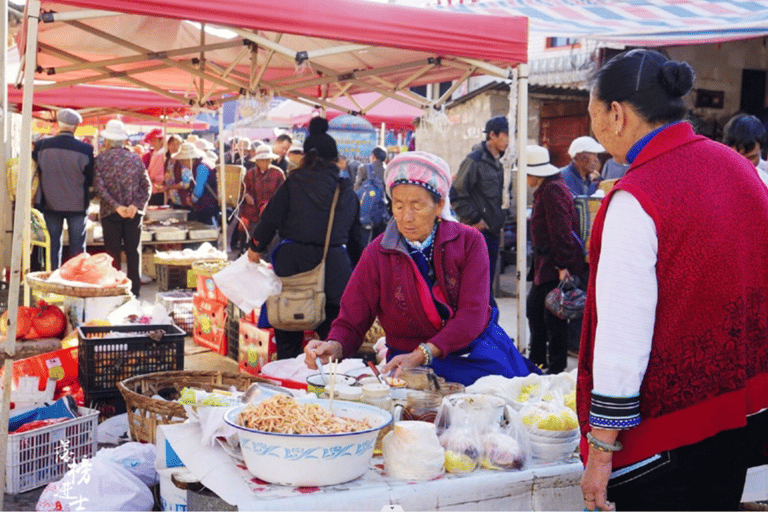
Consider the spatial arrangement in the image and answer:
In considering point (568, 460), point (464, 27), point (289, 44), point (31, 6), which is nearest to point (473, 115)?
point (289, 44)

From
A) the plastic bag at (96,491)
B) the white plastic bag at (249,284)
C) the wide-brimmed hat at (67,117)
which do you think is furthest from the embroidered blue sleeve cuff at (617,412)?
the wide-brimmed hat at (67,117)

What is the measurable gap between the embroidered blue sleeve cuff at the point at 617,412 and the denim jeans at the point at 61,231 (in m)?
8.07

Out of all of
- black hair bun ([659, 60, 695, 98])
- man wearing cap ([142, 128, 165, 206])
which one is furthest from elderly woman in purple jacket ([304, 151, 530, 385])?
man wearing cap ([142, 128, 165, 206])

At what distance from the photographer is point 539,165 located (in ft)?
20.0

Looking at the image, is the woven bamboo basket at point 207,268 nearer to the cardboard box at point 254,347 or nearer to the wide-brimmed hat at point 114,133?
the cardboard box at point 254,347

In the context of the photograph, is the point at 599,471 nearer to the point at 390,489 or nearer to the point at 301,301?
the point at 390,489

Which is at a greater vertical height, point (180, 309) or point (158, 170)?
point (158, 170)

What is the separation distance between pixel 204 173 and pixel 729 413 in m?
11.0

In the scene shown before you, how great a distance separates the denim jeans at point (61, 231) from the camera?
877cm

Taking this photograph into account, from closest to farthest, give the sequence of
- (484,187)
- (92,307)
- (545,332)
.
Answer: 1. (92,307)
2. (545,332)
3. (484,187)

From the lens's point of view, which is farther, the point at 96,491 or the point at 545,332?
the point at 545,332

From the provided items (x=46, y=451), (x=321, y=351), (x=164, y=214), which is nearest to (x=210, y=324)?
(x=46, y=451)

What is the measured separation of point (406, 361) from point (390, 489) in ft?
3.18

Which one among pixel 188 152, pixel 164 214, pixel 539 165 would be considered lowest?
pixel 164 214
